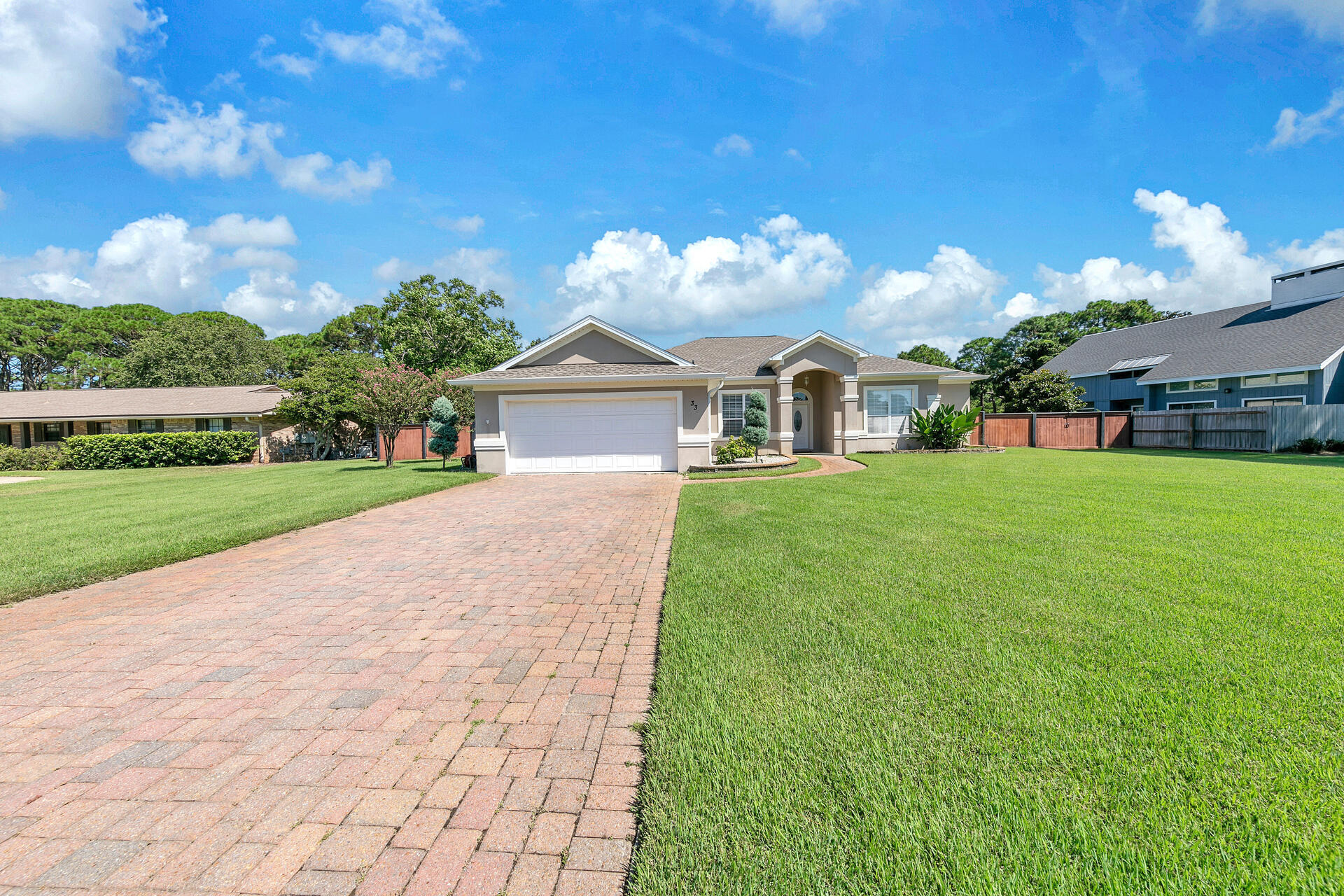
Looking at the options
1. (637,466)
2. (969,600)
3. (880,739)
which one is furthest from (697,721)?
(637,466)

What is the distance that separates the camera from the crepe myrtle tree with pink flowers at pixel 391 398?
1864 centimetres

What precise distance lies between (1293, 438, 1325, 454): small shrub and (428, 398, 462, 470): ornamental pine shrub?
1120 inches

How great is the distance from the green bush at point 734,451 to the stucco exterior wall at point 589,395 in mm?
449

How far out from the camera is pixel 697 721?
280cm

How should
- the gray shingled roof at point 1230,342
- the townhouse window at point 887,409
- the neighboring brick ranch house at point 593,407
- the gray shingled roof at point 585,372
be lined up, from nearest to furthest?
1. the gray shingled roof at point 585,372
2. the neighboring brick ranch house at point 593,407
3. the townhouse window at point 887,409
4. the gray shingled roof at point 1230,342

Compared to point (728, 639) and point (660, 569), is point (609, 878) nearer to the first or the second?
point (728, 639)

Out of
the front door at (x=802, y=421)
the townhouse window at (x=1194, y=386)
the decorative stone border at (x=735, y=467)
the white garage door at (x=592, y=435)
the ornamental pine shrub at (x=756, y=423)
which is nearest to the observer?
the decorative stone border at (x=735, y=467)

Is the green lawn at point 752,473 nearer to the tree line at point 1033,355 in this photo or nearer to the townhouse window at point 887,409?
the townhouse window at point 887,409

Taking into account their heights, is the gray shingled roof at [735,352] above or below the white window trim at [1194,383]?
above

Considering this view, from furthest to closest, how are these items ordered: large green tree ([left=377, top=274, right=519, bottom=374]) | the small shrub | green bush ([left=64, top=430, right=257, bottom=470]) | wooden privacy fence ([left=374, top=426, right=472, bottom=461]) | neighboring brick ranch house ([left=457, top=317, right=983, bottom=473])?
large green tree ([left=377, top=274, right=519, bottom=374]) < wooden privacy fence ([left=374, top=426, right=472, bottom=461]) < green bush ([left=64, top=430, right=257, bottom=470]) < the small shrub < neighboring brick ranch house ([left=457, top=317, right=983, bottom=473])

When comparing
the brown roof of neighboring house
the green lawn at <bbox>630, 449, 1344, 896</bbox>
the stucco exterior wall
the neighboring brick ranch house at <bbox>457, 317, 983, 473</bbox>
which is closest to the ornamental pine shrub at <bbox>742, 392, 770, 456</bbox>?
the neighboring brick ranch house at <bbox>457, 317, 983, 473</bbox>

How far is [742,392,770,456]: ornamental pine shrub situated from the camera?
16.9 m

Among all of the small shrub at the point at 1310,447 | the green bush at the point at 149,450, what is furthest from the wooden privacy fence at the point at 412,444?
the small shrub at the point at 1310,447

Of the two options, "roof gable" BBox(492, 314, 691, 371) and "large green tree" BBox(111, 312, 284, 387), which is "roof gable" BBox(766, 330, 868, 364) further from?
"large green tree" BBox(111, 312, 284, 387)
